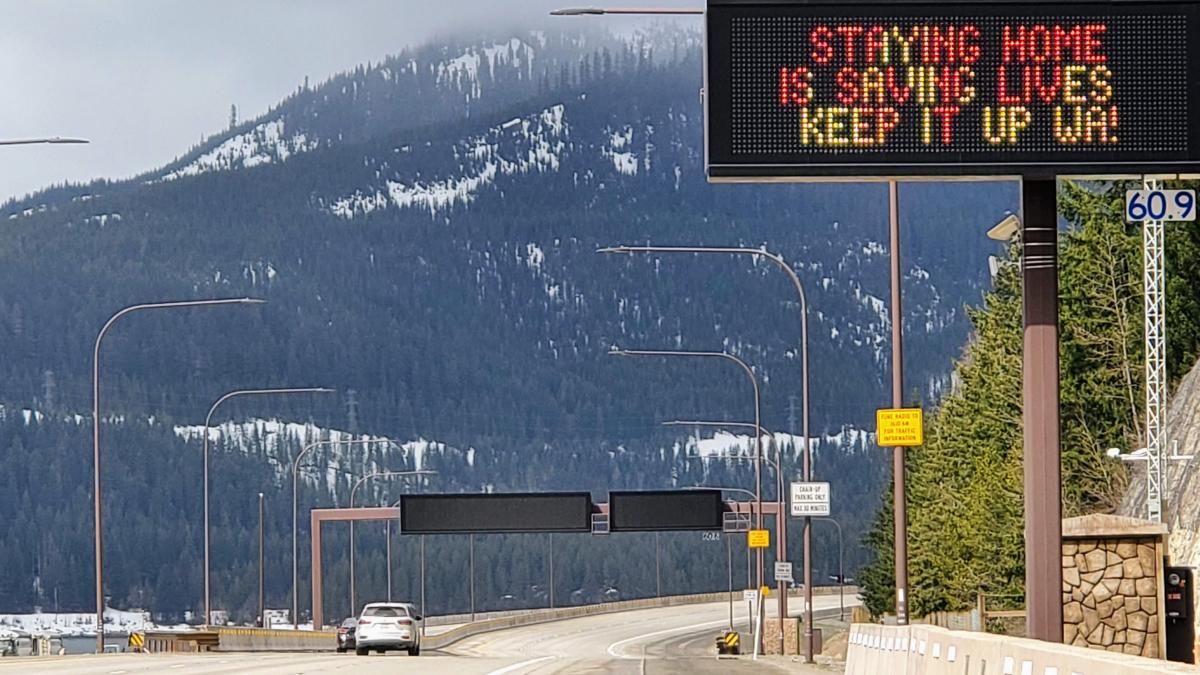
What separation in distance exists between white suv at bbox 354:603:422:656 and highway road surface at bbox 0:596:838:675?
142cm

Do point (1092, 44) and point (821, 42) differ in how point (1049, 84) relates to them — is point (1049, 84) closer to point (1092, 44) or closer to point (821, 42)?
point (1092, 44)

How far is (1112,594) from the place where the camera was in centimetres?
2942

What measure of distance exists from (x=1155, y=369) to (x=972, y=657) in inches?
1125

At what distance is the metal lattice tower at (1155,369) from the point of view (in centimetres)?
4459

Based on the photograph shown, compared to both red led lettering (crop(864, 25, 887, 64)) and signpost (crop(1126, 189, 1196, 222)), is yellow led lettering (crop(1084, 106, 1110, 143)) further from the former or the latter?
signpost (crop(1126, 189, 1196, 222))

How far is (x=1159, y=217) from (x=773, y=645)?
2212 inches

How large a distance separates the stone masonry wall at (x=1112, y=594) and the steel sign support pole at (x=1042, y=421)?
22.5ft

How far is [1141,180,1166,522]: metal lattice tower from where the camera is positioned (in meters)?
44.6

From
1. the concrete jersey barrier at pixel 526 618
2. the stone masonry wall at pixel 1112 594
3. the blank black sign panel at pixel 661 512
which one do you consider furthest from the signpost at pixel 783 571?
the blank black sign panel at pixel 661 512

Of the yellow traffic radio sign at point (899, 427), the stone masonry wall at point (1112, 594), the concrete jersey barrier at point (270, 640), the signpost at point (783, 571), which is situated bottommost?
the concrete jersey barrier at point (270, 640)

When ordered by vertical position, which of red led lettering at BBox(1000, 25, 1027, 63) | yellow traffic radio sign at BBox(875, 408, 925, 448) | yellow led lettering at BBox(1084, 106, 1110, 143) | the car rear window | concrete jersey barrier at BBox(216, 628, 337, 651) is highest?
red led lettering at BBox(1000, 25, 1027, 63)

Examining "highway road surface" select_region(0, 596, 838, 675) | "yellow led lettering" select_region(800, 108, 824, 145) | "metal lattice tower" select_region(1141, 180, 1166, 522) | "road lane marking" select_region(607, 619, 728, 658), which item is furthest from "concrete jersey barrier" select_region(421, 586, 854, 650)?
"yellow led lettering" select_region(800, 108, 824, 145)

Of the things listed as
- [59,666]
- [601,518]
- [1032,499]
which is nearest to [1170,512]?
[59,666]

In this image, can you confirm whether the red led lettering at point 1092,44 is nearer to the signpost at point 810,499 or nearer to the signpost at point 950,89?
the signpost at point 950,89
